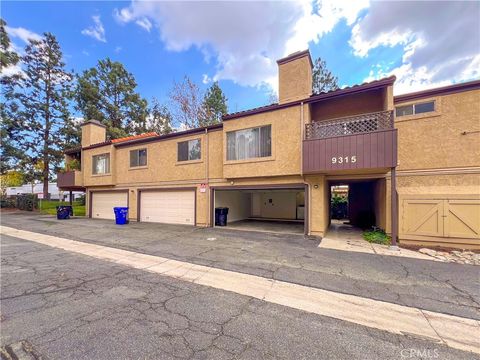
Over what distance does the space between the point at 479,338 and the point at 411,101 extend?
942 cm

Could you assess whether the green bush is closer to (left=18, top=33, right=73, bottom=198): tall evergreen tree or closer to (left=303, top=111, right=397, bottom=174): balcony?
(left=18, top=33, right=73, bottom=198): tall evergreen tree

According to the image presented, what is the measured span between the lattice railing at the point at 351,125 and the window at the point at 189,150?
6561mm

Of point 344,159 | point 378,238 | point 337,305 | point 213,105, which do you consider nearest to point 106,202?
point 213,105

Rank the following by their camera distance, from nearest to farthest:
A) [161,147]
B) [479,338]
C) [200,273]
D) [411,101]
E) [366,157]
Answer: [479,338]
[200,273]
[366,157]
[411,101]
[161,147]

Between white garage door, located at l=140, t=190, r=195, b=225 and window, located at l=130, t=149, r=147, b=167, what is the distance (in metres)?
2.16

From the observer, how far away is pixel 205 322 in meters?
3.34

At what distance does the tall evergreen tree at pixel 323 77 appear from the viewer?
2191cm

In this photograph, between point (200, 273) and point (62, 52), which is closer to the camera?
point (200, 273)

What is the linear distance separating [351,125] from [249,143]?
15.5ft

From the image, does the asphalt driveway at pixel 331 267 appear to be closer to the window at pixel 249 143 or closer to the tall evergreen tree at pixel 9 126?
the window at pixel 249 143

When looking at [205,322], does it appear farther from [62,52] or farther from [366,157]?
[62,52]

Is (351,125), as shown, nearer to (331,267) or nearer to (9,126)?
(331,267)

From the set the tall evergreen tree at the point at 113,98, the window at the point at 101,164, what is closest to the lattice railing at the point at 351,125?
the window at the point at 101,164

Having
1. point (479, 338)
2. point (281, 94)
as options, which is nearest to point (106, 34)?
point (281, 94)
